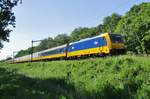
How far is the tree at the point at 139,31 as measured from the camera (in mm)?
63800

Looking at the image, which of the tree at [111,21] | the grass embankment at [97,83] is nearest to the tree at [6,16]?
the grass embankment at [97,83]

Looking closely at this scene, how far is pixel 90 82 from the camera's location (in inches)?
961

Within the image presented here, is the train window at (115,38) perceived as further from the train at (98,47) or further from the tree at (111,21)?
the tree at (111,21)

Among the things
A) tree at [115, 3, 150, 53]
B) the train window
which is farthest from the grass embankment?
tree at [115, 3, 150, 53]

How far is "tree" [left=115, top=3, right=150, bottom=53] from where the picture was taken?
63.8 m

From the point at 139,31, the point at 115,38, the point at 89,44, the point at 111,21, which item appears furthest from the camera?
the point at 111,21

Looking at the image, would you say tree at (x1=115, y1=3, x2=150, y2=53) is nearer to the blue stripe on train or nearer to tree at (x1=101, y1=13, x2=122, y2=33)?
the blue stripe on train

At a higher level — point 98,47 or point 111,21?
point 111,21

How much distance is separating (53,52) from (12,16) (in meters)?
31.9

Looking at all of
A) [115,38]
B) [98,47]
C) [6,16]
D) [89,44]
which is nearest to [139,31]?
[89,44]

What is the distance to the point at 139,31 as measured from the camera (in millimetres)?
68375

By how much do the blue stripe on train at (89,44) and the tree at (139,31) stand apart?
810 inches

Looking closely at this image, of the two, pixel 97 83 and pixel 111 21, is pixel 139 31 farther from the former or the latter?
pixel 97 83

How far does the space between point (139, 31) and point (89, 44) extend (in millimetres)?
30217
